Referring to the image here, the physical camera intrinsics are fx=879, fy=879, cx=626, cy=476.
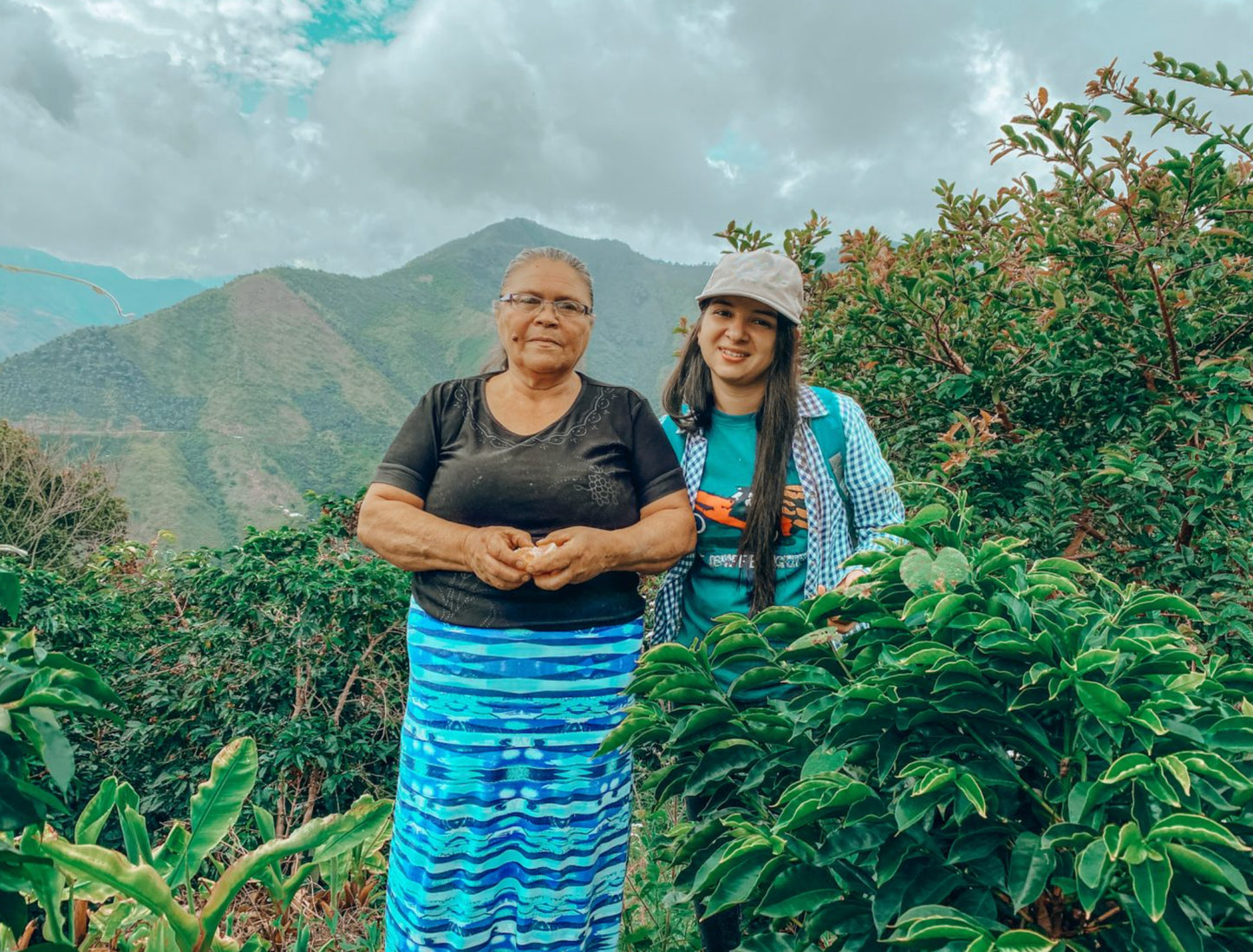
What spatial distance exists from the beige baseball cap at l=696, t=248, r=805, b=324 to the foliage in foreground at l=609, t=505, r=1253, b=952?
0.76 m

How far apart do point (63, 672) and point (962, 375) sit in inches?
112

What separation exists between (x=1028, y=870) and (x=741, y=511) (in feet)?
3.51

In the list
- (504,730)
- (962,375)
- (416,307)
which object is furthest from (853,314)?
(416,307)

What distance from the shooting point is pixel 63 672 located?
131 cm

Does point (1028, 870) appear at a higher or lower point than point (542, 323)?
lower

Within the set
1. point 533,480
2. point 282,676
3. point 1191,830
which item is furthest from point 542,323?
point 282,676

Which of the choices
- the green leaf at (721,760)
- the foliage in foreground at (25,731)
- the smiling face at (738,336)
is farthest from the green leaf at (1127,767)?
the foliage in foreground at (25,731)

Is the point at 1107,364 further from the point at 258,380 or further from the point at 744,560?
the point at 258,380

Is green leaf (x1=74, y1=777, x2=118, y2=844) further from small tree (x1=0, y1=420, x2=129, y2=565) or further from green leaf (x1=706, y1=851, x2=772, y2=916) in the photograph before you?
small tree (x1=0, y1=420, x2=129, y2=565)

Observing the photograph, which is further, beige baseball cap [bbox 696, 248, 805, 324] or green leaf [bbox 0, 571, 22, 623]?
beige baseball cap [bbox 696, 248, 805, 324]

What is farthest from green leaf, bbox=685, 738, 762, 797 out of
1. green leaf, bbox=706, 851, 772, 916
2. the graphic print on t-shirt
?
the graphic print on t-shirt

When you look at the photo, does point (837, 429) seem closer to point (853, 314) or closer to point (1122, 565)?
point (853, 314)

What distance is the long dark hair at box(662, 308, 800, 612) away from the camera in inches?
81.7

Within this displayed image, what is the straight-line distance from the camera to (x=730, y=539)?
2.13 m
